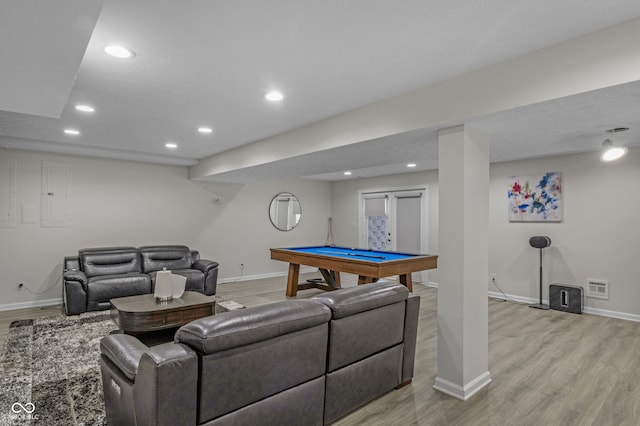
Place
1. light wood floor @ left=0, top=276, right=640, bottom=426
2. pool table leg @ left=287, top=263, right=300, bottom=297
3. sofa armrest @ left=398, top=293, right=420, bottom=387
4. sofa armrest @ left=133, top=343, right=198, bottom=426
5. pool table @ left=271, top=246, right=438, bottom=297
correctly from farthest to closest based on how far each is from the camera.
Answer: pool table leg @ left=287, top=263, right=300, bottom=297, pool table @ left=271, top=246, right=438, bottom=297, sofa armrest @ left=398, top=293, right=420, bottom=387, light wood floor @ left=0, top=276, right=640, bottom=426, sofa armrest @ left=133, top=343, right=198, bottom=426

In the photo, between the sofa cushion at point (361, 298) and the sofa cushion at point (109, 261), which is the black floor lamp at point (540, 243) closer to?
the sofa cushion at point (361, 298)

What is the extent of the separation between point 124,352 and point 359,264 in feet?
10.4

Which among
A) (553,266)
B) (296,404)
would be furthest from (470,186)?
(553,266)

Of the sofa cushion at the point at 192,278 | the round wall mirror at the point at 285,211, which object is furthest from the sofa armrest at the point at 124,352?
the round wall mirror at the point at 285,211

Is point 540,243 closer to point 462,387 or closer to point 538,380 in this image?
point 538,380

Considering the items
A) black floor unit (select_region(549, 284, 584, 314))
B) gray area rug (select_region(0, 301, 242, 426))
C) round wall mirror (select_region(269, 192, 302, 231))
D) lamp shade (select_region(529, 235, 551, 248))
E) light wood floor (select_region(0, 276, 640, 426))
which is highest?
round wall mirror (select_region(269, 192, 302, 231))

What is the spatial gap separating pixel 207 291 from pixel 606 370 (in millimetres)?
5222

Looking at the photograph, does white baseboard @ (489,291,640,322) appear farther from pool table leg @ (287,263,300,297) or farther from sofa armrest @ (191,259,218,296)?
sofa armrest @ (191,259,218,296)

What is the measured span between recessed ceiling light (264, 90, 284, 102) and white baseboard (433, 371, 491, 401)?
8.89ft

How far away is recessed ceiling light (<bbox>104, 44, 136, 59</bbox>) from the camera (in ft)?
7.13

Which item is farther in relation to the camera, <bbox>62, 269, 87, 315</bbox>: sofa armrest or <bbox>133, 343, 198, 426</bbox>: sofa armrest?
<bbox>62, 269, 87, 315</bbox>: sofa armrest

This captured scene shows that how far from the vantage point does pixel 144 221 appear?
6.37 m

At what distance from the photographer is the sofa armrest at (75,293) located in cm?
467

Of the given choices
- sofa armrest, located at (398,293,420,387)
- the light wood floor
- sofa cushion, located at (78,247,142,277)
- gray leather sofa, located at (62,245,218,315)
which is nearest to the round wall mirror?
gray leather sofa, located at (62,245,218,315)
